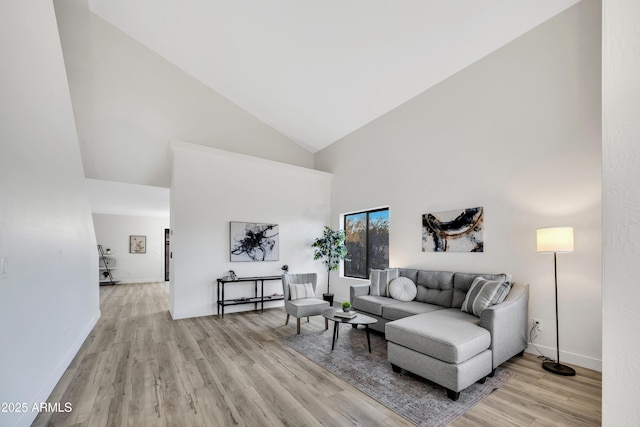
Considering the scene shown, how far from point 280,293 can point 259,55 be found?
4623mm

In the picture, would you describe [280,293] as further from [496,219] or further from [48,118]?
[48,118]

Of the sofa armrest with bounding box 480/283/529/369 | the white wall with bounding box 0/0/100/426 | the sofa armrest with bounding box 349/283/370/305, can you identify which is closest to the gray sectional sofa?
the sofa armrest with bounding box 480/283/529/369

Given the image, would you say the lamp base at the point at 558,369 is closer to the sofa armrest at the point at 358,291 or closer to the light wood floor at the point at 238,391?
the light wood floor at the point at 238,391

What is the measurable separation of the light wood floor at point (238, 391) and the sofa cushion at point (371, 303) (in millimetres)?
1342

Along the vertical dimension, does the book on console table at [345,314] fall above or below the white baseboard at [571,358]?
above

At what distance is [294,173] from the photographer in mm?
6633

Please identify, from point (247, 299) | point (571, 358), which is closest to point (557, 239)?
point (571, 358)

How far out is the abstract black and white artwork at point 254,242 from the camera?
5.78m

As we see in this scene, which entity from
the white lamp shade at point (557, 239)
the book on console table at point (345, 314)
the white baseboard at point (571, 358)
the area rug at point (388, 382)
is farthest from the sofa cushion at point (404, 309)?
the white lamp shade at point (557, 239)

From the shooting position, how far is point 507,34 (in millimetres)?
3668

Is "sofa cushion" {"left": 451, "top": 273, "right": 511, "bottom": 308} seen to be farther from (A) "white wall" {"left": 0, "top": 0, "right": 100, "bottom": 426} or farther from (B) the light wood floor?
(A) "white wall" {"left": 0, "top": 0, "right": 100, "bottom": 426}

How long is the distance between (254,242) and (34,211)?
384 centimetres

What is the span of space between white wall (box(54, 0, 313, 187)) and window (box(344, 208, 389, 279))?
9.56 ft

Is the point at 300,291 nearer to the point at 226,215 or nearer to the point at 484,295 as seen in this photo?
the point at 226,215
